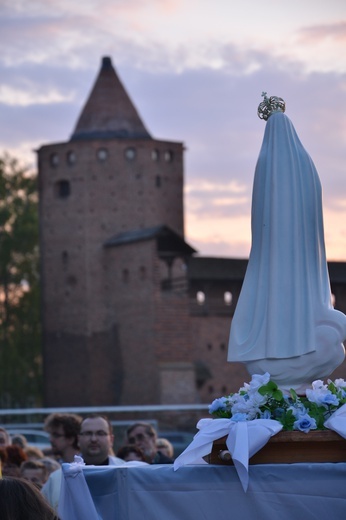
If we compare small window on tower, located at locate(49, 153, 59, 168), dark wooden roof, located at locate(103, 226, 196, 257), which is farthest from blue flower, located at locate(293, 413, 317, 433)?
small window on tower, located at locate(49, 153, 59, 168)

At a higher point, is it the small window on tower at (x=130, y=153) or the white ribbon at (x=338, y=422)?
the small window on tower at (x=130, y=153)

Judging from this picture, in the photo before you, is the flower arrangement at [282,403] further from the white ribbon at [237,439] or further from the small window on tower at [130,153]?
the small window on tower at [130,153]

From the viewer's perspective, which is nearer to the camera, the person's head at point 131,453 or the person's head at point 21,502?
the person's head at point 21,502

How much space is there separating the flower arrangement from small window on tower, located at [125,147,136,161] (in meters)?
44.5

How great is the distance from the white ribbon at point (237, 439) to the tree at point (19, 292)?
47.7 metres

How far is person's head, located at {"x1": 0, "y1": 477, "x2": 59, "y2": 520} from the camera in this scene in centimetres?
403

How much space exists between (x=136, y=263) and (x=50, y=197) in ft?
13.5

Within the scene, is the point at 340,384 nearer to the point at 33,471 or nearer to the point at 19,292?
the point at 33,471

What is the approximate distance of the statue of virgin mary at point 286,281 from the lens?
219 inches

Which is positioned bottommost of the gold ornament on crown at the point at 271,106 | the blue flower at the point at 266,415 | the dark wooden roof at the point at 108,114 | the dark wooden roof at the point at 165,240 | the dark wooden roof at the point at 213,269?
the blue flower at the point at 266,415

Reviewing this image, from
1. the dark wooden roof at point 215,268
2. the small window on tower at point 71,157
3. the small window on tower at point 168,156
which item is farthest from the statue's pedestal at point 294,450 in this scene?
the small window on tower at point 168,156

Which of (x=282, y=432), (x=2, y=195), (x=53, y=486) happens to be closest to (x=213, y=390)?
(x=2, y=195)

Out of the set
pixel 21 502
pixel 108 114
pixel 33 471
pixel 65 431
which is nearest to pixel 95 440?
pixel 33 471

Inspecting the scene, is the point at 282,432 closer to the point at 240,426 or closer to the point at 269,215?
the point at 240,426
